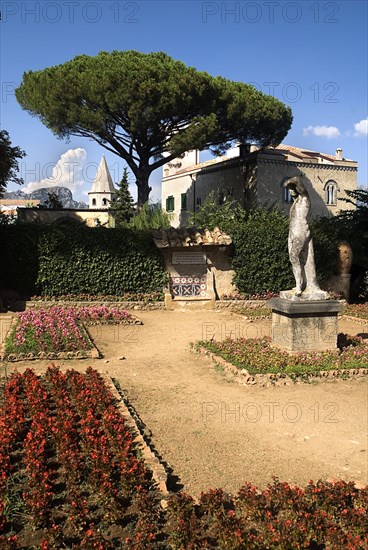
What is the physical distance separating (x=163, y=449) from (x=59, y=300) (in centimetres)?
1020

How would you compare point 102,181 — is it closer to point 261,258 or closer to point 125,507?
point 261,258

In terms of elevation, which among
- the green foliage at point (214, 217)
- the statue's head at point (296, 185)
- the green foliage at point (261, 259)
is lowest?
the green foliage at point (261, 259)

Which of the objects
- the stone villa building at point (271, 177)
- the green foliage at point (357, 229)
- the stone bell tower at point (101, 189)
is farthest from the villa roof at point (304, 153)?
the stone bell tower at point (101, 189)

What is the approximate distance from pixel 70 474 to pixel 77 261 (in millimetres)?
11452

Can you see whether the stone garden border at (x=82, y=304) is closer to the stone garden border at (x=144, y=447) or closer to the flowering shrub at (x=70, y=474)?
the stone garden border at (x=144, y=447)

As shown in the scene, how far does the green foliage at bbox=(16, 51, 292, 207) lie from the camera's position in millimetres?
23062

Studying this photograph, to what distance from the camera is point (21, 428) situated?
5398mm

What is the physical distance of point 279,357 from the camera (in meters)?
9.02

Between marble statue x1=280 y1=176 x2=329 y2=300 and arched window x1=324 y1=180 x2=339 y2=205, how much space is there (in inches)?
Answer: 913

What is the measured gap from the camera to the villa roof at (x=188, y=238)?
16.0m

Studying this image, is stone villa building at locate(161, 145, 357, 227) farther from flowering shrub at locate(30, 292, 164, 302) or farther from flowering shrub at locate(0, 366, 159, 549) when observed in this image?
flowering shrub at locate(0, 366, 159, 549)

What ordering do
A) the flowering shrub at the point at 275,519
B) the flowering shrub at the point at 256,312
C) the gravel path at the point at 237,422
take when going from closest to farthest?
the flowering shrub at the point at 275,519 < the gravel path at the point at 237,422 < the flowering shrub at the point at 256,312

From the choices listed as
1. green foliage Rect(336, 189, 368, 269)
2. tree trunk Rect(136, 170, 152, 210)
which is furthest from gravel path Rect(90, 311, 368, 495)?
tree trunk Rect(136, 170, 152, 210)

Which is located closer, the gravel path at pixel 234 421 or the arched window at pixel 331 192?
the gravel path at pixel 234 421
